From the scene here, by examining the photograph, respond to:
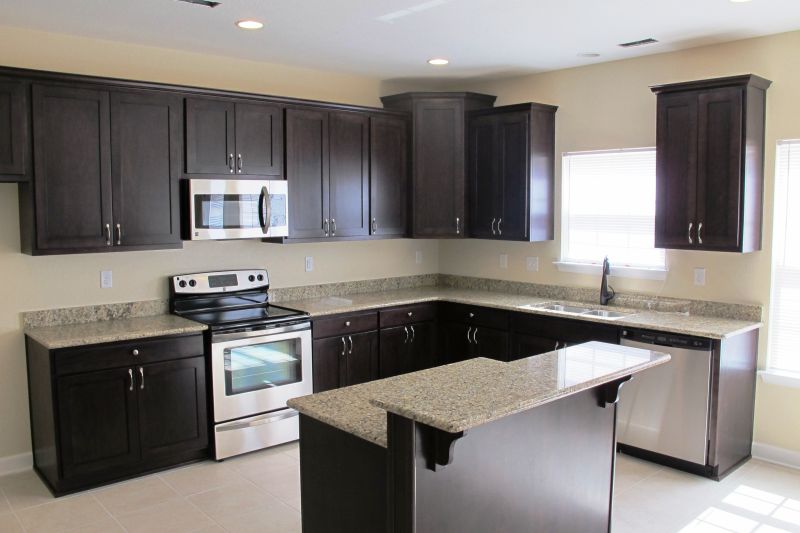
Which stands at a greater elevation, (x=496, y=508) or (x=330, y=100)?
(x=330, y=100)

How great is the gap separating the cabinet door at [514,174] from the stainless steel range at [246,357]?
1761 millimetres

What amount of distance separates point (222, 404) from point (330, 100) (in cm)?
252

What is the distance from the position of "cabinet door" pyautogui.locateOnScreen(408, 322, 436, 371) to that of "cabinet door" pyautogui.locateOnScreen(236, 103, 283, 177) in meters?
1.63

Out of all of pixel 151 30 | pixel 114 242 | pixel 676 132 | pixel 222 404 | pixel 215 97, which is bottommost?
pixel 222 404

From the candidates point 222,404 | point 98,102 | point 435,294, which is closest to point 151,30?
point 98,102

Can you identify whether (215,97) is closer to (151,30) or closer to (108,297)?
(151,30)

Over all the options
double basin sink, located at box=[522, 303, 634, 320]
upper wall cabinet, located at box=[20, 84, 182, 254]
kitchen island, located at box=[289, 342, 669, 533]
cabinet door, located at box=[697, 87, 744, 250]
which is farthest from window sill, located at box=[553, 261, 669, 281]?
upper wall cabinet, located at box=[20, 84, 182, 254]

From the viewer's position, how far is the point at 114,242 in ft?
13.3

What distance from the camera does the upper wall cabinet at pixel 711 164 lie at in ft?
13.2

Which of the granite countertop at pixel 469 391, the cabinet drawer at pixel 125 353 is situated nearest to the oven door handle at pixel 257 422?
the cabinet drawer at pixel 125 353

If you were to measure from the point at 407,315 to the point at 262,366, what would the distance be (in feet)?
4.27

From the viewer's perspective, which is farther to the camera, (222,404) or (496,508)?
(222,404)

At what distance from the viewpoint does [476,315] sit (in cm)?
522

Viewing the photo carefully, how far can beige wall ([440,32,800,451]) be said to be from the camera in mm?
4156
